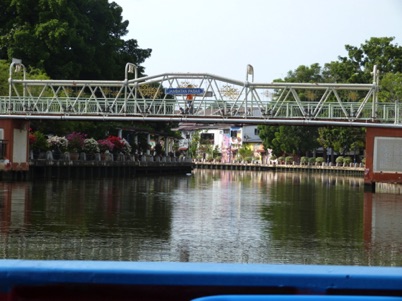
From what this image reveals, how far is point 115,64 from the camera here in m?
64.9

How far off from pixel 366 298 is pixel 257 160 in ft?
411

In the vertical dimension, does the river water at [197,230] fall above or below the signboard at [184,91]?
below

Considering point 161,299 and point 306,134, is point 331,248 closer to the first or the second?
point 161,299

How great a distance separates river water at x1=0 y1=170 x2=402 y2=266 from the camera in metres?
15.0

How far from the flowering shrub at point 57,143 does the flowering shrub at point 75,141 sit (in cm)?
116

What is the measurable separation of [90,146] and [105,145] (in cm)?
345

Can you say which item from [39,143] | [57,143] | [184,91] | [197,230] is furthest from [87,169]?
[197,230]

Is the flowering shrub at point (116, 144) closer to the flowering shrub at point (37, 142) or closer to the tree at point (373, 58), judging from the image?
the flowering shrub at point (37, 142)

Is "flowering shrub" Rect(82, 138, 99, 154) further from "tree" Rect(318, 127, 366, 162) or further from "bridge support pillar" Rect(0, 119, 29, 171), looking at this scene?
"tree" Rect(318, 127, 366, 162)

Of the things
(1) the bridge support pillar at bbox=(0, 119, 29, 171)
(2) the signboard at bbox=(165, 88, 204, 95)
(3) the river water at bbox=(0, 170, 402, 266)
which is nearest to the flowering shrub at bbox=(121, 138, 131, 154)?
(1) the bridge support pillar at bbox=(0, 119, 29, 171)

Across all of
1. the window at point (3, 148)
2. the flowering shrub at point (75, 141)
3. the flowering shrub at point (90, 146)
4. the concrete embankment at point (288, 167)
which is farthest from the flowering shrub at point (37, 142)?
the concrete embankment at point (288, 167)

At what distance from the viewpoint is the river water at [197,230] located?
15.0 meters

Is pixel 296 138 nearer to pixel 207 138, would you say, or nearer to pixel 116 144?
pixel 116 144

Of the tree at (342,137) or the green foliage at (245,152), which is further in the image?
the green foliage at (245,152)
